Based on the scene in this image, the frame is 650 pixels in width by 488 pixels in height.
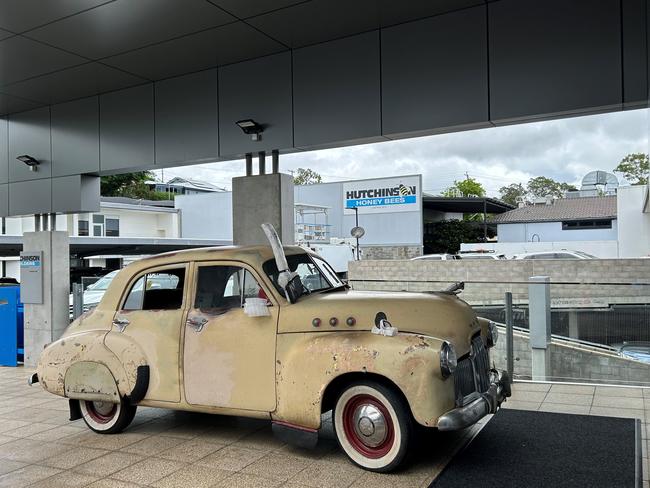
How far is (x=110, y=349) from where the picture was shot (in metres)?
5.96

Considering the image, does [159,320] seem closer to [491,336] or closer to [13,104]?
[491,336]

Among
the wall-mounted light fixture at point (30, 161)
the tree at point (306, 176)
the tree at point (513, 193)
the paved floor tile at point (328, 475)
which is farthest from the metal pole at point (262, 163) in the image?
the tree at point (513, 193)

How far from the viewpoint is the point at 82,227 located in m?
31.4

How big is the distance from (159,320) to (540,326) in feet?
17.9

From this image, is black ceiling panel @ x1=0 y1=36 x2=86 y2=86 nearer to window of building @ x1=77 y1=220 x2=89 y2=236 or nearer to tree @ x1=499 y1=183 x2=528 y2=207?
window of building @ x1=77 y1=220 x2=89 y2=236

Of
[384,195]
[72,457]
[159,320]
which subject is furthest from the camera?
[384,195]

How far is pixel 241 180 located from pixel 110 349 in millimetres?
3235

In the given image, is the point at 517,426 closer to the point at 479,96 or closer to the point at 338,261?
the point at 479,96

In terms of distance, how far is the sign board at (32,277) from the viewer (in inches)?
426

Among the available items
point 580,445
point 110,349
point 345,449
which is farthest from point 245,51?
Result: point 580,445

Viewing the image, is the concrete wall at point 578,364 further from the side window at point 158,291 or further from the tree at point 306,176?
the tree at point 306,176

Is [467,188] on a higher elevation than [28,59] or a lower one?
higher

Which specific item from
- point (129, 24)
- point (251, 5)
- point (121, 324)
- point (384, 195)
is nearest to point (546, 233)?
point (384, 195)

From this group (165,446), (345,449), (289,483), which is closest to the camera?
(289,483)
